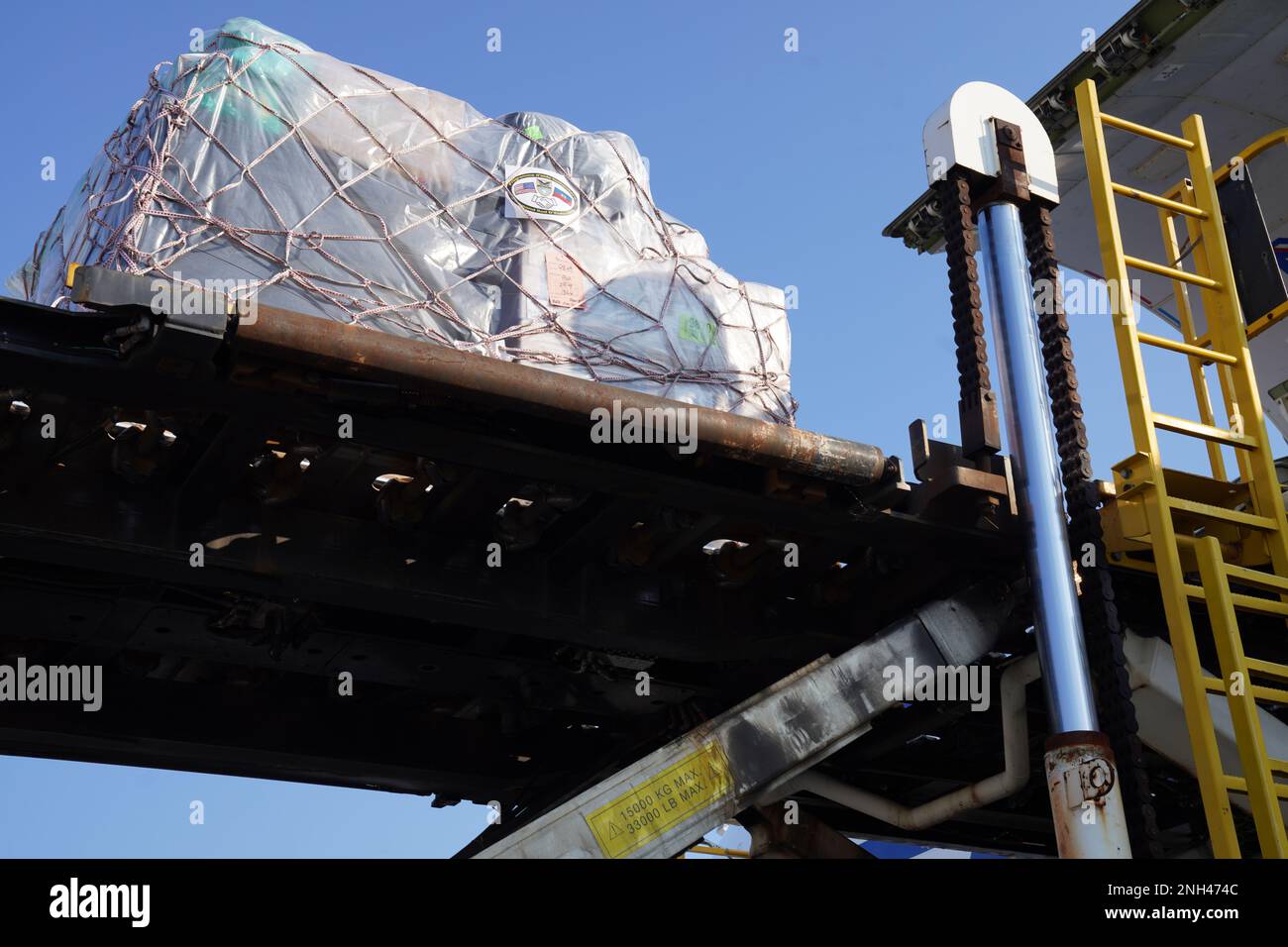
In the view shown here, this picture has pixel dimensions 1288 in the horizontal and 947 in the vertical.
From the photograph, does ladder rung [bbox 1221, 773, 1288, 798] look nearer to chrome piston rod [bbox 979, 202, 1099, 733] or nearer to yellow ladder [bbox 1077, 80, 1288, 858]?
yellow ladder [bbox 1077, 80, 1288, 858]

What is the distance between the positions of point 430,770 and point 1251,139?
28.5 feet

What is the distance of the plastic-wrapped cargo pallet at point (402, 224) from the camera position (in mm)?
8031

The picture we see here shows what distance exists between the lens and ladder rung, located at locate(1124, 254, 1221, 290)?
6.95 meters

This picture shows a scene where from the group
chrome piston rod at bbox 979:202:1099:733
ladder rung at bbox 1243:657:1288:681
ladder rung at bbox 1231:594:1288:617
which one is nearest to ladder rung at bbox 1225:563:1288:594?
ladder rung at bbox 1231:594:1288:617

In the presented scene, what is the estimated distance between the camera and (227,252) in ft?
25.9

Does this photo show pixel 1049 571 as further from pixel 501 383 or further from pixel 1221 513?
pixel 501 383

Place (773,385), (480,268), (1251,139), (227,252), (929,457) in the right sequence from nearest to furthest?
(929,457)
(227,252)
(480,268)
(773,385)
(1251,139)

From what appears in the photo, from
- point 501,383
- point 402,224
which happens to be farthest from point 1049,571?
point 402,224

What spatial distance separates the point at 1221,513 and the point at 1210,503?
1.42ft

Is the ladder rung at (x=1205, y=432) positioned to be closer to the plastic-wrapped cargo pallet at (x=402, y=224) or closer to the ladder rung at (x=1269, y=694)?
the ladder rung at (x=1269, y=694)

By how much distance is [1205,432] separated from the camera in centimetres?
677

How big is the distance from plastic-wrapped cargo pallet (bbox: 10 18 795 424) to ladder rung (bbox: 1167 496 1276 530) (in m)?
3.83
